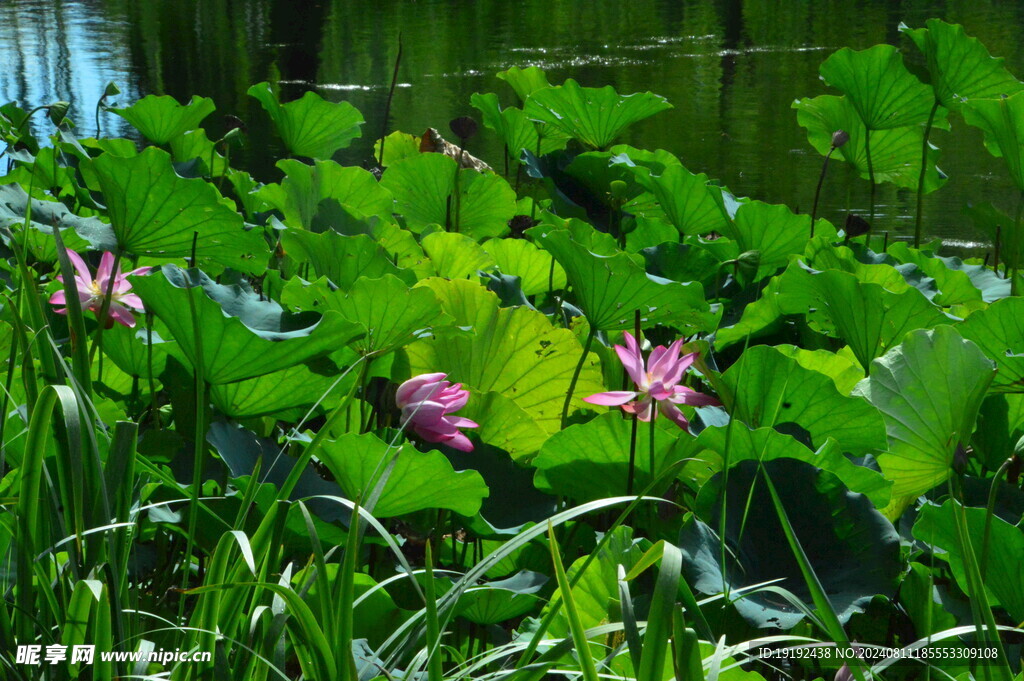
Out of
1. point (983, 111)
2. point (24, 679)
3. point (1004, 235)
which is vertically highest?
point (983, 111)

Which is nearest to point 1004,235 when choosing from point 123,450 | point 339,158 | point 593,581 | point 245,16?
point 593,581

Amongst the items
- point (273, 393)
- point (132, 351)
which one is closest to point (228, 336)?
point (273, 393)

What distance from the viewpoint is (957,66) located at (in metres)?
1.21

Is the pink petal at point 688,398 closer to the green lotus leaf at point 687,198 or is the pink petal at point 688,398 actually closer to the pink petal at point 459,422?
the pink petal at point 459,422

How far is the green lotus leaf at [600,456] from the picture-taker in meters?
0.73

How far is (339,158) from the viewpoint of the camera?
2.47 meters

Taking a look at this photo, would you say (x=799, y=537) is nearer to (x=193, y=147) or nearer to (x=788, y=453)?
(x=788, y=453)

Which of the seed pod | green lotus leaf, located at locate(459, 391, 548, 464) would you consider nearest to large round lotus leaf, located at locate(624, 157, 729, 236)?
the seed pod

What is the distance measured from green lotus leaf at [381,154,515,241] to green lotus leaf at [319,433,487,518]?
0.68m

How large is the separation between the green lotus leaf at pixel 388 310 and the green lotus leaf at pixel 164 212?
7.3 inches

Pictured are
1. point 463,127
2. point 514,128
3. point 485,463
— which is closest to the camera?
point 485,463

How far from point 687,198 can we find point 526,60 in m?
3.80

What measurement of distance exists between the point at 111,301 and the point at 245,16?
7144 millimetres

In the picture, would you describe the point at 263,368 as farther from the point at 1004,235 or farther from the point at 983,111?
the point at 1004,235
